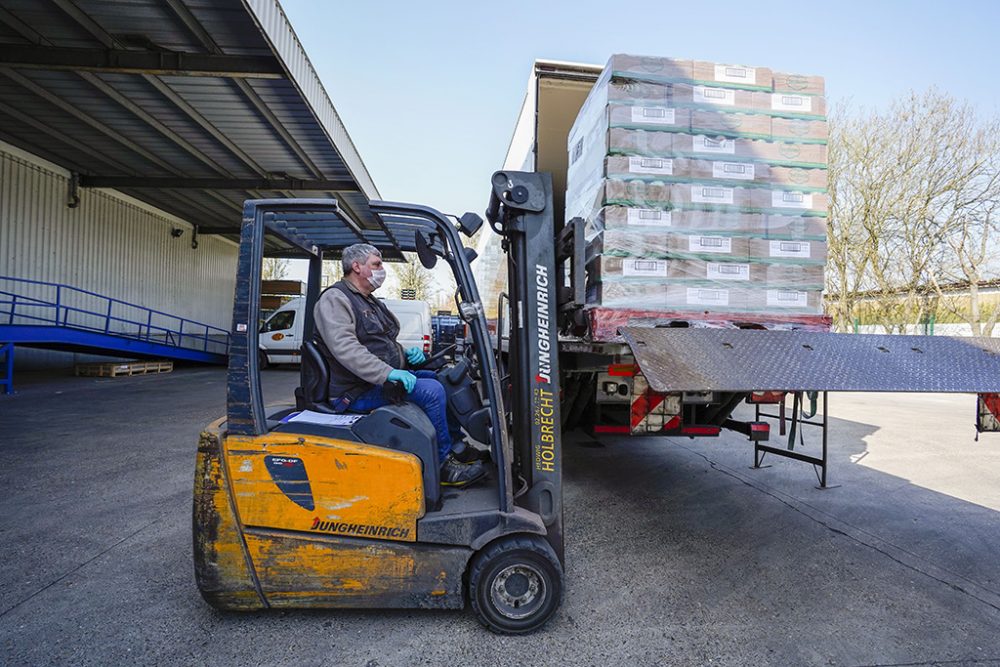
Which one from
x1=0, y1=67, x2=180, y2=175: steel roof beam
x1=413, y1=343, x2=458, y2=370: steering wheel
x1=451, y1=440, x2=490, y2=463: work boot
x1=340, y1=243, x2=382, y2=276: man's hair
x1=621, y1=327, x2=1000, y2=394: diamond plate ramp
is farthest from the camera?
x1=0, y1=67, x2=180, y2=175: steel roof beam

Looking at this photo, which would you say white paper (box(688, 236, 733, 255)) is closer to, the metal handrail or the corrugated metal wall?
the metal handrail

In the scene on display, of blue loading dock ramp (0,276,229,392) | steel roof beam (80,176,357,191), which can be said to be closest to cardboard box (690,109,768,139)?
blue loading dock ramp (0,276,229,392)

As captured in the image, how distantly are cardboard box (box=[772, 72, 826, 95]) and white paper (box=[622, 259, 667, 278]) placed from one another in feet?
5.27

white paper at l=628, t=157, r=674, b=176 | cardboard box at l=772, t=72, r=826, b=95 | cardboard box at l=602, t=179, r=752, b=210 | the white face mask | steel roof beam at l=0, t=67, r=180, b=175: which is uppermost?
steel roof beam at l=0, t=67, r=180, b=175

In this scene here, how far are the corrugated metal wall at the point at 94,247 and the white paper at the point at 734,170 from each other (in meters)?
14.8

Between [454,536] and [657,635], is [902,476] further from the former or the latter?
[454,536]

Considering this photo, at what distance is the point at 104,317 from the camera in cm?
1461

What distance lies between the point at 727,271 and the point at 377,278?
2418 mm

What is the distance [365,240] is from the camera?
3.37 meters

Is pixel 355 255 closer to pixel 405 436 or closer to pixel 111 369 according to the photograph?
pixel 405 436

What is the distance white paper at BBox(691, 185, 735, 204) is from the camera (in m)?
3.75

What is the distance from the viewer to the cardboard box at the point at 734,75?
3871 millimetres

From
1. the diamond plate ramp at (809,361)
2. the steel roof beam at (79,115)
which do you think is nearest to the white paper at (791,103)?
the diamond plate ramp at (809,361)

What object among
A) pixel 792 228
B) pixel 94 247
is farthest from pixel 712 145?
pixel 94 247
